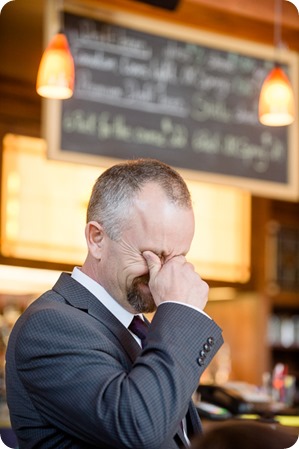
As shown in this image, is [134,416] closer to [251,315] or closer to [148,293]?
[148,293]

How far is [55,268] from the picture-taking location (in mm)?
4633

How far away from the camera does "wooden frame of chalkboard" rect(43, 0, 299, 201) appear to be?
345 centimetres

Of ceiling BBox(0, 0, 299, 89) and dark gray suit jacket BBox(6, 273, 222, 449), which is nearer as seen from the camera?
dark gray suit jacket BBox(6, 273, 222, 449)

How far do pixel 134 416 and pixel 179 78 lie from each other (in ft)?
8.91

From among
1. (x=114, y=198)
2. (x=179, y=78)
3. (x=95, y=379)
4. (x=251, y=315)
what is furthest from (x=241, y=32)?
(x=95, y=379)

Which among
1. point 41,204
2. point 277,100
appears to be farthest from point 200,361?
point 41,204

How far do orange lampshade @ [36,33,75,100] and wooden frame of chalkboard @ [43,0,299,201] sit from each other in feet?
0.91

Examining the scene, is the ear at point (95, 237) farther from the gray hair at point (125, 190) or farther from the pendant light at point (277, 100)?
the pendant light at point (277, 100)

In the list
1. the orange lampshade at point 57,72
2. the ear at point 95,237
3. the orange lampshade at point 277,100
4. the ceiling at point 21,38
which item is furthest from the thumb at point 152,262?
the ceiling at point 21,38

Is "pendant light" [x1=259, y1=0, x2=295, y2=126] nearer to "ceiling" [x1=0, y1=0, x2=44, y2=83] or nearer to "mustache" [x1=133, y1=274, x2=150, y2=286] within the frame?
"ceiling" [x1=0, y1=0, x2=44, y2=83]

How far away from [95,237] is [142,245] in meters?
0.11

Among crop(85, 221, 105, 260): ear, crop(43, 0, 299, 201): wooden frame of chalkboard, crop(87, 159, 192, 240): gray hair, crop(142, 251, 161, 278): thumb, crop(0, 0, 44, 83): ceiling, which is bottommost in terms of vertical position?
crop(142, 251, 161, 278): thumb

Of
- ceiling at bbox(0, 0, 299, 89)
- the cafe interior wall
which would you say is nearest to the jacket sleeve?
ceiling at bbox(0, 0, 299, 89)

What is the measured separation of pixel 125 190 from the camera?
1.41m
